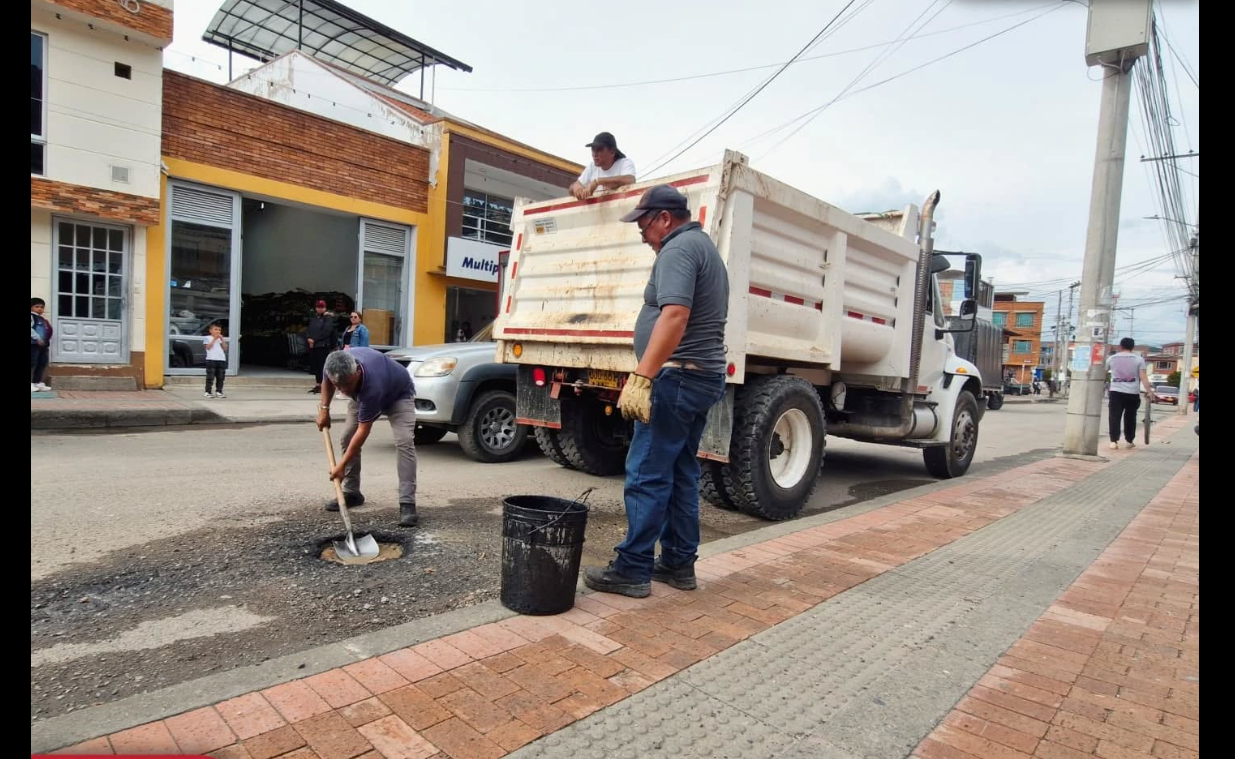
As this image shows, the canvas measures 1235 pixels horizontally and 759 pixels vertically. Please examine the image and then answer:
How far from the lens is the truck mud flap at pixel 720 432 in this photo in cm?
487

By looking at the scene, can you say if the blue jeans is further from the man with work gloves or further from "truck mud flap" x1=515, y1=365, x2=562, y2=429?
"truck mud flap" x1=515, y1=365, x2=562, y2=429

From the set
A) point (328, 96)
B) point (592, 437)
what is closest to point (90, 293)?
point (328, 96)

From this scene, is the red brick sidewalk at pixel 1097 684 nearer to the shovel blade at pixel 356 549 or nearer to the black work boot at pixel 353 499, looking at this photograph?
the shovel blade at pixel 356 549

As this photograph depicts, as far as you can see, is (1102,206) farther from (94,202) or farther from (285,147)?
(94,202)

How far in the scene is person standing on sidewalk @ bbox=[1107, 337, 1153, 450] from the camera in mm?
10906

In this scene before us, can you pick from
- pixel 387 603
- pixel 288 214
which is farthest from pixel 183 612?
pixel 288 214

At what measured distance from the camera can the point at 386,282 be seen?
1608 centimetres

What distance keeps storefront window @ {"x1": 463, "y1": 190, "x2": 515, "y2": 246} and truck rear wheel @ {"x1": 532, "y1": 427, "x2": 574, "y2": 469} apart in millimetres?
11591

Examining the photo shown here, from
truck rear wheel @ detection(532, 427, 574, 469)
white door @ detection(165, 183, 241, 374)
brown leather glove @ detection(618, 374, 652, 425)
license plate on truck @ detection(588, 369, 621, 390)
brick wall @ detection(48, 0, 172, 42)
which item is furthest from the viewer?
white door @ detection(165, 183, 241, 374)

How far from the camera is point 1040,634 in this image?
3.17 metres

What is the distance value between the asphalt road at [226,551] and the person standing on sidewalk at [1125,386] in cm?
636

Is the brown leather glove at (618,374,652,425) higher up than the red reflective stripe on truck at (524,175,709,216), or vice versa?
the red reflective stripe on truck at (524,175,709,216)

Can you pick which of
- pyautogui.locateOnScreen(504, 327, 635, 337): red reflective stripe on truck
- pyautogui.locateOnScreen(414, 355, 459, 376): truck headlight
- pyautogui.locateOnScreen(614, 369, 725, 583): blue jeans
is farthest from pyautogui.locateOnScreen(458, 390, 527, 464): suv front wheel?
pyautogui.locateOnScreen(614, 369, 725, 583): blue jeans

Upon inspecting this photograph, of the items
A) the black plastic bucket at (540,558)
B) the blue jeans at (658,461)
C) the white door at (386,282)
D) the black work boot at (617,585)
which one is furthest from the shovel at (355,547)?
the white door at (386,282)
